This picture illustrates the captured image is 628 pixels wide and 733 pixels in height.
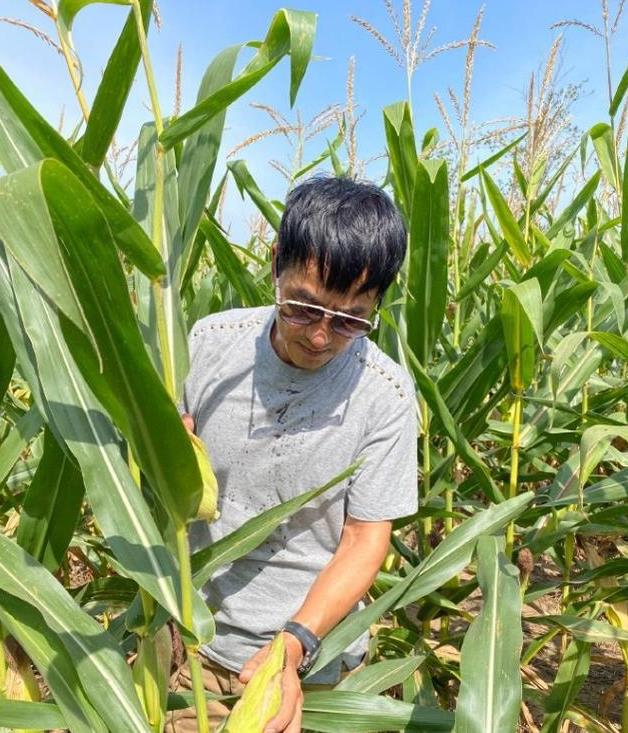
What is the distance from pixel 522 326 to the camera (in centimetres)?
149

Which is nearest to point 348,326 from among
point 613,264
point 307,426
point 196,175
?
point 307,426

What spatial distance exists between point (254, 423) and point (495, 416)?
1341 mm

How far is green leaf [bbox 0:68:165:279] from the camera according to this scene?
0.68 meters

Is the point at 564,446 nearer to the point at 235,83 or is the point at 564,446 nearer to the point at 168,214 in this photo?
the point at 168,214

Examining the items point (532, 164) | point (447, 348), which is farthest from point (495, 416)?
point (532, 164)

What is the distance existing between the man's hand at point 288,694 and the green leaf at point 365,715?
0.05 m

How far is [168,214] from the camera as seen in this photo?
922mm

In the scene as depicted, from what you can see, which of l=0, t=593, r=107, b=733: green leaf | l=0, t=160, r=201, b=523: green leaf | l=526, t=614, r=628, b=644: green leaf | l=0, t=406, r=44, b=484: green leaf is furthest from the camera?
l=526, t=614, r=628, b=644: green leaf

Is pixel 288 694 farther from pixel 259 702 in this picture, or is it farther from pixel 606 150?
pixel 606 150

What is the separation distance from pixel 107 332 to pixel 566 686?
4.11ft

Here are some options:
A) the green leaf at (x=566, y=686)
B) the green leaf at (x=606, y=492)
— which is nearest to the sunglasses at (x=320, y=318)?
the green leaf at (x=606, y=492)

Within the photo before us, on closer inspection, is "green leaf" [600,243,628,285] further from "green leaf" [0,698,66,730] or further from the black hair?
"green leaf" [0,698,66,730]

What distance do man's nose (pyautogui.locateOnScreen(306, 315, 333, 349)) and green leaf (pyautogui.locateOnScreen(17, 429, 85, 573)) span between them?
40 cm

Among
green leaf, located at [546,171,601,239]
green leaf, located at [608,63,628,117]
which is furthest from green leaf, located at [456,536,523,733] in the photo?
green leaf, located at [546,171,601,239]
